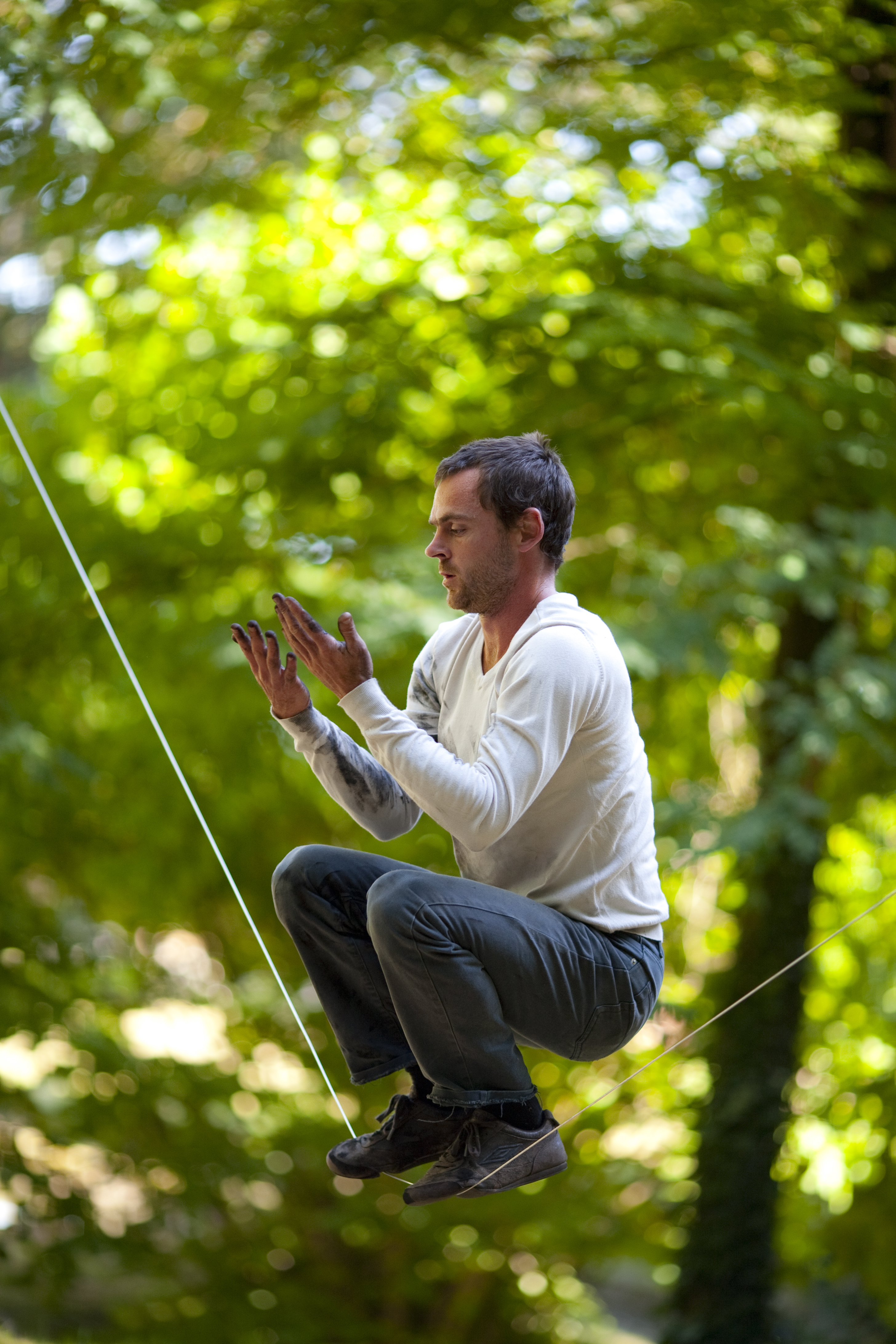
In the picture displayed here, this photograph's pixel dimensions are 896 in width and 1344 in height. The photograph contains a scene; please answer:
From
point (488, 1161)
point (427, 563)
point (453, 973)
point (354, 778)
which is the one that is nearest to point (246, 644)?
point (354, 778)

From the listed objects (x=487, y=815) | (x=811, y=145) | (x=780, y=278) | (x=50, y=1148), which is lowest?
(x=50, y=1148)

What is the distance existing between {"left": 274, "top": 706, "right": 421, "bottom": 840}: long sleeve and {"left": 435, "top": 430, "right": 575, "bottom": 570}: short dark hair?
355mm

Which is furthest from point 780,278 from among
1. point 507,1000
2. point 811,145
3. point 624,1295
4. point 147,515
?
point 624,1295

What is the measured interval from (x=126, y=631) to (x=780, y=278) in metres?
2.99

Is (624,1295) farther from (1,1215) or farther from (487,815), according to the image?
(487,815)

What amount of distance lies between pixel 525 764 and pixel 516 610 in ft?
0.81

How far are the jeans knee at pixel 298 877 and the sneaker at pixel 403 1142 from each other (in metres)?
0.29

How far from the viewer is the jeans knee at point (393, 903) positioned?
1.50 meters

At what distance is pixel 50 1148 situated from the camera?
22.5 feet

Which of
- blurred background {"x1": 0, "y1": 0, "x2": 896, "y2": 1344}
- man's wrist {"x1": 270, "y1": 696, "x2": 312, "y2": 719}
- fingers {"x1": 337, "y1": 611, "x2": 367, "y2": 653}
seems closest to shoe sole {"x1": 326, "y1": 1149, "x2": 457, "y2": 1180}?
man's wrist {"x1": 270, "y1": 696, "x2": 312, "y2": 719}

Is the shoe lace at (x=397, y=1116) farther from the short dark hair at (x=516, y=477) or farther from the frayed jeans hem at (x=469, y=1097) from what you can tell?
the short dark hair at (x=516, y=477)

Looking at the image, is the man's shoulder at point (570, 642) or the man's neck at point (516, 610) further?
the man's neck at point (516, 610)

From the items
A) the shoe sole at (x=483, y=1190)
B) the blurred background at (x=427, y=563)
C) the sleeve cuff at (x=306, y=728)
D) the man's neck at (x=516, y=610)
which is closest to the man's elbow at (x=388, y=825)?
the sleeve cuff at (x=306, y=728)

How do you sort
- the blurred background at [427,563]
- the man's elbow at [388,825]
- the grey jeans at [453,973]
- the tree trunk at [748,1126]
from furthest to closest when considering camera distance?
1. the tree trunk at [748,1126]
2. the blurred background at [427,563]
3. the man's elbow at [388,825]
4. the grey jeans at [453,973]
